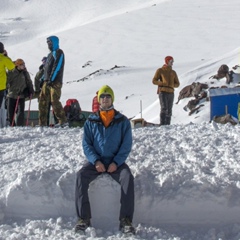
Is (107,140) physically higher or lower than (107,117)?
lower

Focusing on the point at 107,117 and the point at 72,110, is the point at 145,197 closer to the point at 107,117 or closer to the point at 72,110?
the point at 107,117

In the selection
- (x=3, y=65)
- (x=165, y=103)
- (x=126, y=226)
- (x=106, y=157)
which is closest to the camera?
(x=126, y=226)

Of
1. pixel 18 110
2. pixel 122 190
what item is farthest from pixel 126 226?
pixel 18 110

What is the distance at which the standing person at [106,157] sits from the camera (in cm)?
535

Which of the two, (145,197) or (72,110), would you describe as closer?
(145,197)

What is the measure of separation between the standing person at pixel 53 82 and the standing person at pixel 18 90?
0.41 meters

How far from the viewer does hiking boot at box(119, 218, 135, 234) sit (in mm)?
5254

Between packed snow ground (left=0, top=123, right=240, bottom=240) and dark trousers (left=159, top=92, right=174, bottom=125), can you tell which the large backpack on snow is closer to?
dark trousers (left=159, top=92, right=174, bottom=125)

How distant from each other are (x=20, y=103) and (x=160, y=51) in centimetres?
3474

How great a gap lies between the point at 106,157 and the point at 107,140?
0.19 meters

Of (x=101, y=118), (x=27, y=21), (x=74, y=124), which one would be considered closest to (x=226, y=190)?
(x=101, y=118)

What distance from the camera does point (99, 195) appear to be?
18.8 ft

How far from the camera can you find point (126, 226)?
17.3ft

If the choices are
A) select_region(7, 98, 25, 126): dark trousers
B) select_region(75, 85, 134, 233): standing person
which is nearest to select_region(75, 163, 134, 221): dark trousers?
select_region(75, 85, 134, 233): standing person
